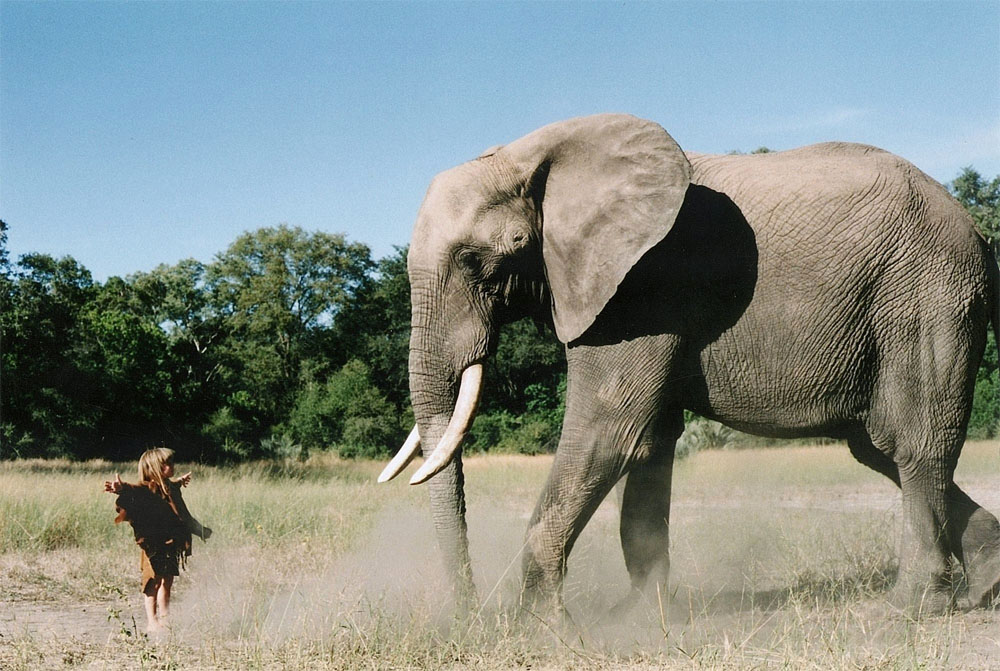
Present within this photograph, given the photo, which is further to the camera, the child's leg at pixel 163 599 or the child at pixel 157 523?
the child's leg at pixel 163 599

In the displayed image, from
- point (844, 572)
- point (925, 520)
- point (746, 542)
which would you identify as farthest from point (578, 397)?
point (746, 542)

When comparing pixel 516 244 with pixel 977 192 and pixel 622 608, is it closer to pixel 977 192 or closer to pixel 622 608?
pixel 622 608

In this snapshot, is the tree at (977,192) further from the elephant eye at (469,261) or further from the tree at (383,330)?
the elephant eye at (469,261)

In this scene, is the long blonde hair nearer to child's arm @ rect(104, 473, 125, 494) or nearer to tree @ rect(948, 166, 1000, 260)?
child's arm @ rect(104, 473, 125, 494)

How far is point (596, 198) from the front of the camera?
5.81 m

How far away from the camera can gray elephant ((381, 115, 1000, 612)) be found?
227 inches

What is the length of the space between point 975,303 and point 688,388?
1.90 meters

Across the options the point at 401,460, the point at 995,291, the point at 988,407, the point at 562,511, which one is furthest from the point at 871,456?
the point at 988,407

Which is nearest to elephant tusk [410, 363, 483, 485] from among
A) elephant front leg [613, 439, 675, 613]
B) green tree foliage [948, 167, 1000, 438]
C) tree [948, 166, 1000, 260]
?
elephant front leg [613, 439, 675, 613]

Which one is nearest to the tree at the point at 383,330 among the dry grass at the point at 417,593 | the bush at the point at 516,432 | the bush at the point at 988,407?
the bush at the point at 516,432

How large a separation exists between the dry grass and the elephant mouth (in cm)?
81

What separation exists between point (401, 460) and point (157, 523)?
1.54 metres

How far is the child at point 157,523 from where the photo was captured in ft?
19.0

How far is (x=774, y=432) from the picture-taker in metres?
6.23
